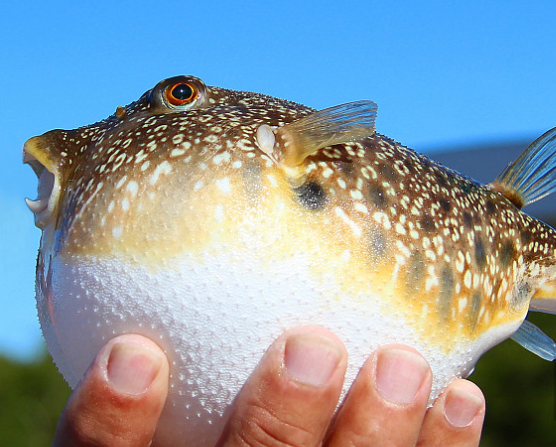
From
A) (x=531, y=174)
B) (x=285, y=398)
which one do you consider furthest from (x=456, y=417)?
(x=531, y=174)

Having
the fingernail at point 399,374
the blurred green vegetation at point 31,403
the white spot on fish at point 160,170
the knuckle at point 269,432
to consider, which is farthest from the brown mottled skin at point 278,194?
the blurred green vegetation at point 31,403

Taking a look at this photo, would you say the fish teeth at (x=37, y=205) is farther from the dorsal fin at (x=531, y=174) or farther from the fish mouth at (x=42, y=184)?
the dorsal fin at (x=531, y=174)

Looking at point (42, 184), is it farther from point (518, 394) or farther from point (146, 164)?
point (518, 394)

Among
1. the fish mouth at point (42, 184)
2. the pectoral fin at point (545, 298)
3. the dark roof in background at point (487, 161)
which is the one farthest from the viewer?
the dark roof in background at point (487, 161)

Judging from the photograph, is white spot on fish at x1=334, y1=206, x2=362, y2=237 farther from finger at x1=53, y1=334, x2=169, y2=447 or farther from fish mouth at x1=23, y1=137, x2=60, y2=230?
fish mouth at x1=23, y1=137, x2=60, y2=230

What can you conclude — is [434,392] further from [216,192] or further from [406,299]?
[216,192]

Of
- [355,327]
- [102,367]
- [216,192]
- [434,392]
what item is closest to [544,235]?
[434,392]

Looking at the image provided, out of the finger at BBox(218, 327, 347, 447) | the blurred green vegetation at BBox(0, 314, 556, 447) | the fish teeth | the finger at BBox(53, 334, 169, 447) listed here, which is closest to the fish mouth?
the fish teeth
